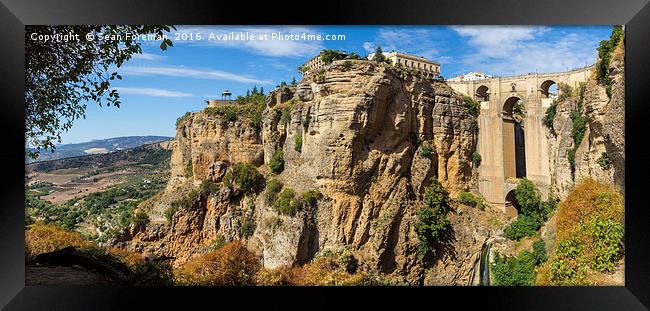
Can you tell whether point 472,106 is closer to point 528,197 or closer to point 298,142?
point 528,197

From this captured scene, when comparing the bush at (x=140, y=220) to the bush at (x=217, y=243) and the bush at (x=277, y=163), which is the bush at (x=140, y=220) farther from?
the bush at (x=277, y=163)

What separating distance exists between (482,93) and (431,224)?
7852 mm

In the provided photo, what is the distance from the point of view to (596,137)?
1083 centimetres

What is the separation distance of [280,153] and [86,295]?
497 inches

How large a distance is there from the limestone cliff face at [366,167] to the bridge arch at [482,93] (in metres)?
1.96

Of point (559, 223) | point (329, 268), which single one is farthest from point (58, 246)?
point (559, 223)

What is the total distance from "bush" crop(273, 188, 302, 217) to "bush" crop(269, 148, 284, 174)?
2.05 meters

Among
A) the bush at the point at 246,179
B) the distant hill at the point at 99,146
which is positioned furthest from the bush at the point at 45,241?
the bush at the point at 246,179

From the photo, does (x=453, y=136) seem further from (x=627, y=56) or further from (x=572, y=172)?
(x=627, y=56)

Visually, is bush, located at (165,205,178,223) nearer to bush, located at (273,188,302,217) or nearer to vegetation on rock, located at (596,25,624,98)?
bush, located at (273,188,302,217)

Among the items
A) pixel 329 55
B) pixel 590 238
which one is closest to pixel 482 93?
pixel 329 55

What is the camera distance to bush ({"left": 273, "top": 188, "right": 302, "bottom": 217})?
47.6 feet

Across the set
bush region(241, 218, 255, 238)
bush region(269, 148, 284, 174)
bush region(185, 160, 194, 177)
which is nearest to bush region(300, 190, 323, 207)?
bush region(269, 148, 284, 174)

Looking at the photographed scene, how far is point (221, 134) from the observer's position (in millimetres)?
19688
